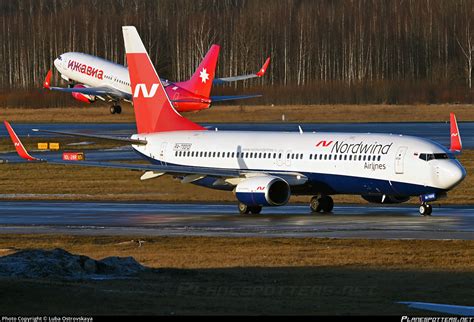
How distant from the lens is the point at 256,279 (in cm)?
2645

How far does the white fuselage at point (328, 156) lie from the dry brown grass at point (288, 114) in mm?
54835

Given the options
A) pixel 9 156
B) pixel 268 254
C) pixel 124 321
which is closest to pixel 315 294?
pixel 124 321

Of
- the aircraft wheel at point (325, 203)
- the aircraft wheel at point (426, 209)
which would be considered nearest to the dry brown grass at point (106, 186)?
the aircraft wheel at point (325, 203)

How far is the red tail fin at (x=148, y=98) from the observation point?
50.8m

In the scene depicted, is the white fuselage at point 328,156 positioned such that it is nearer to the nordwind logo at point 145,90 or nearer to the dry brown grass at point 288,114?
the nordwind logo at point 145,90

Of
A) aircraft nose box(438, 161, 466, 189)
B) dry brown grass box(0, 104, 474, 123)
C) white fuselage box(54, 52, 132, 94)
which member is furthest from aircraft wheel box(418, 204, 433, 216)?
dry brown grass box(0, 104, 474, 123)

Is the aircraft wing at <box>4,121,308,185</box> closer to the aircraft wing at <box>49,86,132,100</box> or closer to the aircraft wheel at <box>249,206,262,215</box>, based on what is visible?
the aircraft wheel at <box>249,206,262,215</box>

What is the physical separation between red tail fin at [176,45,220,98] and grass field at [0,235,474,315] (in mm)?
46950

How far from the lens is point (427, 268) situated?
29.3m

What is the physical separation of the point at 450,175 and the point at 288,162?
6.55 m

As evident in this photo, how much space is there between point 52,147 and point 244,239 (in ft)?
151

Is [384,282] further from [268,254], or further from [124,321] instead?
[124,321]

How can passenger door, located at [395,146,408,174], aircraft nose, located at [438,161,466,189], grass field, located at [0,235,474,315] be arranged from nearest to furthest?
grass field, located at [0,235,474,315]
aircraft nose, located at [438,161,466,189]
passenger door, located at [395,146,408,174]

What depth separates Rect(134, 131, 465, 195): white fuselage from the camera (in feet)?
141
